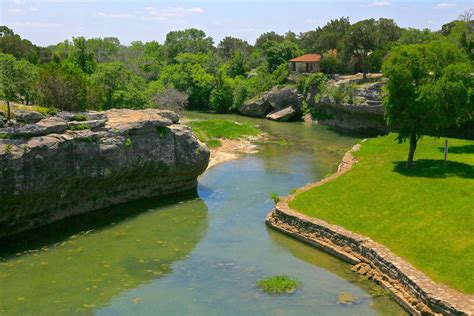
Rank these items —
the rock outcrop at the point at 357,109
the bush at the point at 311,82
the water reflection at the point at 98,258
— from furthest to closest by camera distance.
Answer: the bush at the point at 311,82 < the rock outcrop at the point at 357,109 < the water reflection at the point at 98,258

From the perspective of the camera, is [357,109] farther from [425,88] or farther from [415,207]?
[415,207]

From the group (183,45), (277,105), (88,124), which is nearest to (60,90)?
(88,124)

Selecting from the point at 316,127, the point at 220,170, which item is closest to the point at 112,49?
the point at 316,127

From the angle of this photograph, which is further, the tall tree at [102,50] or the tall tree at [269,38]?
the tall tree at [269,38]

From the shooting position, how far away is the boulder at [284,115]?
251 feet

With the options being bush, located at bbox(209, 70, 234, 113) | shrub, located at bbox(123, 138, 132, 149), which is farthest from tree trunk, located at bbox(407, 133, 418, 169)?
bush, located at bbox(209, 70, 234, 113)

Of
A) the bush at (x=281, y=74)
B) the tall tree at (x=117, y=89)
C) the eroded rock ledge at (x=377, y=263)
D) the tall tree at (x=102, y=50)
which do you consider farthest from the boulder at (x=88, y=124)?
the tall tree at (x=102, y=50)

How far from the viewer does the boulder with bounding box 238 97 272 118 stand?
265 feet

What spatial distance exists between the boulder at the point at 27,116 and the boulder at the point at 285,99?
172 feet

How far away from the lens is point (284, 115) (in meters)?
76.6

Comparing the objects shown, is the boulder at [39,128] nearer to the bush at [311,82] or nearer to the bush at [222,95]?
the bush at [311,82]

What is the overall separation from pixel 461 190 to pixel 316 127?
133ft

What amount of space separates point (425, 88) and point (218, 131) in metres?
30.6

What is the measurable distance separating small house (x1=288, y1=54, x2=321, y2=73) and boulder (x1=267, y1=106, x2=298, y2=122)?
15.9m
